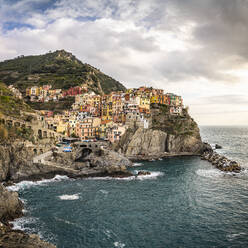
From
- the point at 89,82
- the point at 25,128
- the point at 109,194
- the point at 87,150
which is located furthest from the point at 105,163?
the point at 89,82

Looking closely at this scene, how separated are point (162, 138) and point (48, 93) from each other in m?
88.9

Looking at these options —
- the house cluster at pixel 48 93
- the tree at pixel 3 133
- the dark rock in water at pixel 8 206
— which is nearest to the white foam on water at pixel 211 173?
the dark rock in water at pixel 8 206

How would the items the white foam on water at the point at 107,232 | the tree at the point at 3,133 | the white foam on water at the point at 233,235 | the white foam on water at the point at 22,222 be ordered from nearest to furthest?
the white foam on water at the point at 233,235 < the white foam on water at the point at 107,232 < the white foam on water at the point at 22,222 < the tree at the point at 3,133

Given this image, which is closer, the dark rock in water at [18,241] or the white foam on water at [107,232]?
the dark rock in water at [18,241]

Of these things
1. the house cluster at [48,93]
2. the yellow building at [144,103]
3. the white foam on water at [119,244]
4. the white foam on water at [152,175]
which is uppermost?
the house cluster at [48,93]

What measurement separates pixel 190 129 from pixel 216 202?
6494 cm

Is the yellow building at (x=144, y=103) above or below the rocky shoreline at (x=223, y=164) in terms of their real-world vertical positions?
above

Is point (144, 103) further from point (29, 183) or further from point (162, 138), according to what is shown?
point (29, 183)

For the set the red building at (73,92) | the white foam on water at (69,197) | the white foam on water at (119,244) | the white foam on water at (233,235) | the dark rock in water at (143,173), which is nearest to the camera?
the white foam on water at (119,244)

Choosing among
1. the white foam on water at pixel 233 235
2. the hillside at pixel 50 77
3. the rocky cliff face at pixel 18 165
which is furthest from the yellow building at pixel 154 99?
the white foam on water at pixel 233 235

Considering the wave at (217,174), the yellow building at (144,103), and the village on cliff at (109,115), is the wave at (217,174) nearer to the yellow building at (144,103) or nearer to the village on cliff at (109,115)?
the village on cliff at (109,115)

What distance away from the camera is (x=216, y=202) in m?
46.3

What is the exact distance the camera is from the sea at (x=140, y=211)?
32125mm

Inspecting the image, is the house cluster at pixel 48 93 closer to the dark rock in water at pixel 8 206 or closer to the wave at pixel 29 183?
the wave at pixel 29 183
